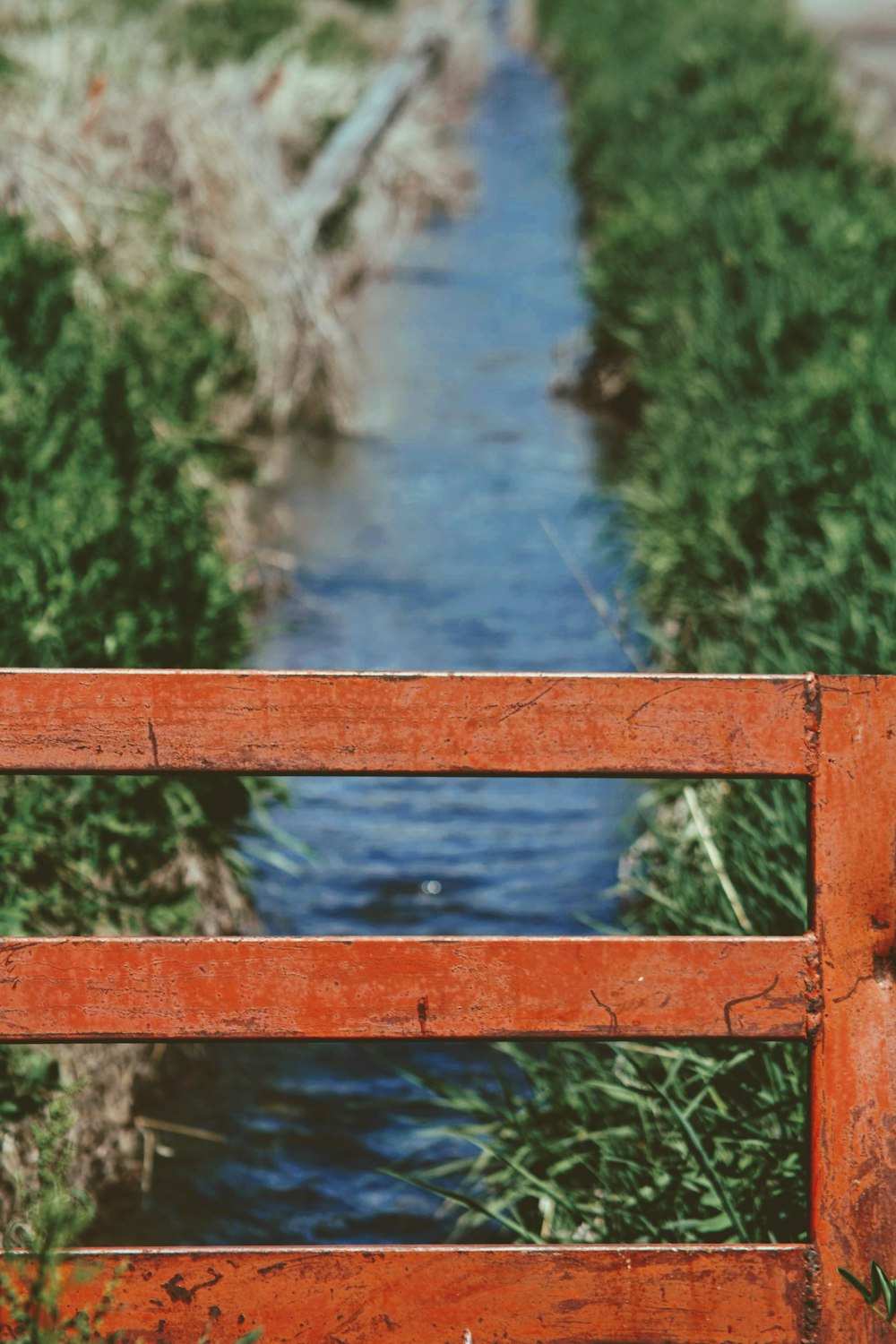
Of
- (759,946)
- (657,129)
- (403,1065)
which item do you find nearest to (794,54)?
(657,129)

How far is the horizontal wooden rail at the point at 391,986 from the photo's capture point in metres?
2.17

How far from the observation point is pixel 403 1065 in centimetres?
422

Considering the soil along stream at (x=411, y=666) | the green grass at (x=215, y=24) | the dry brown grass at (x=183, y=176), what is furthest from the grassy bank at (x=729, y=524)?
the green grass at (x=215, y=24)

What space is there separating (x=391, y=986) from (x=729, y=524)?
380 cm

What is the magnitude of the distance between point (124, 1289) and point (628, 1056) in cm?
117

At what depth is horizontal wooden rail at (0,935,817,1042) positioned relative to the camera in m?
2.17

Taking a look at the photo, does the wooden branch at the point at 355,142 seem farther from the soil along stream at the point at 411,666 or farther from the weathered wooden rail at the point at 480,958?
the weathered wooden rail at the point at 480,958

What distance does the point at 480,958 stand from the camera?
7.13 ft

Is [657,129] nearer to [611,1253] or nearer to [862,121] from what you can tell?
[862,121]

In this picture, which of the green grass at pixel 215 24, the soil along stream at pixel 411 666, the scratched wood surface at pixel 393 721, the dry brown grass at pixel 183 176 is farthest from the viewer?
the green grass at pixel 215 24

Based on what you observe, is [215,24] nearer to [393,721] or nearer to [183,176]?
[183,176]

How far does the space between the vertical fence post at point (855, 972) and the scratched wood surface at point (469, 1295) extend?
0.32 feet

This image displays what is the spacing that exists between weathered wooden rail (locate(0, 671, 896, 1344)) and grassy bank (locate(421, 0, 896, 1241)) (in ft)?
1.71

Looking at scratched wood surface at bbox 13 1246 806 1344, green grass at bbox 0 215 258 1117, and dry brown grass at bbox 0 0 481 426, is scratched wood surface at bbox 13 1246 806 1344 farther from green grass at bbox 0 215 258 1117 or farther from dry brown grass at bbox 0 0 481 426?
dry brown grass at bbox 0 0 481 426
